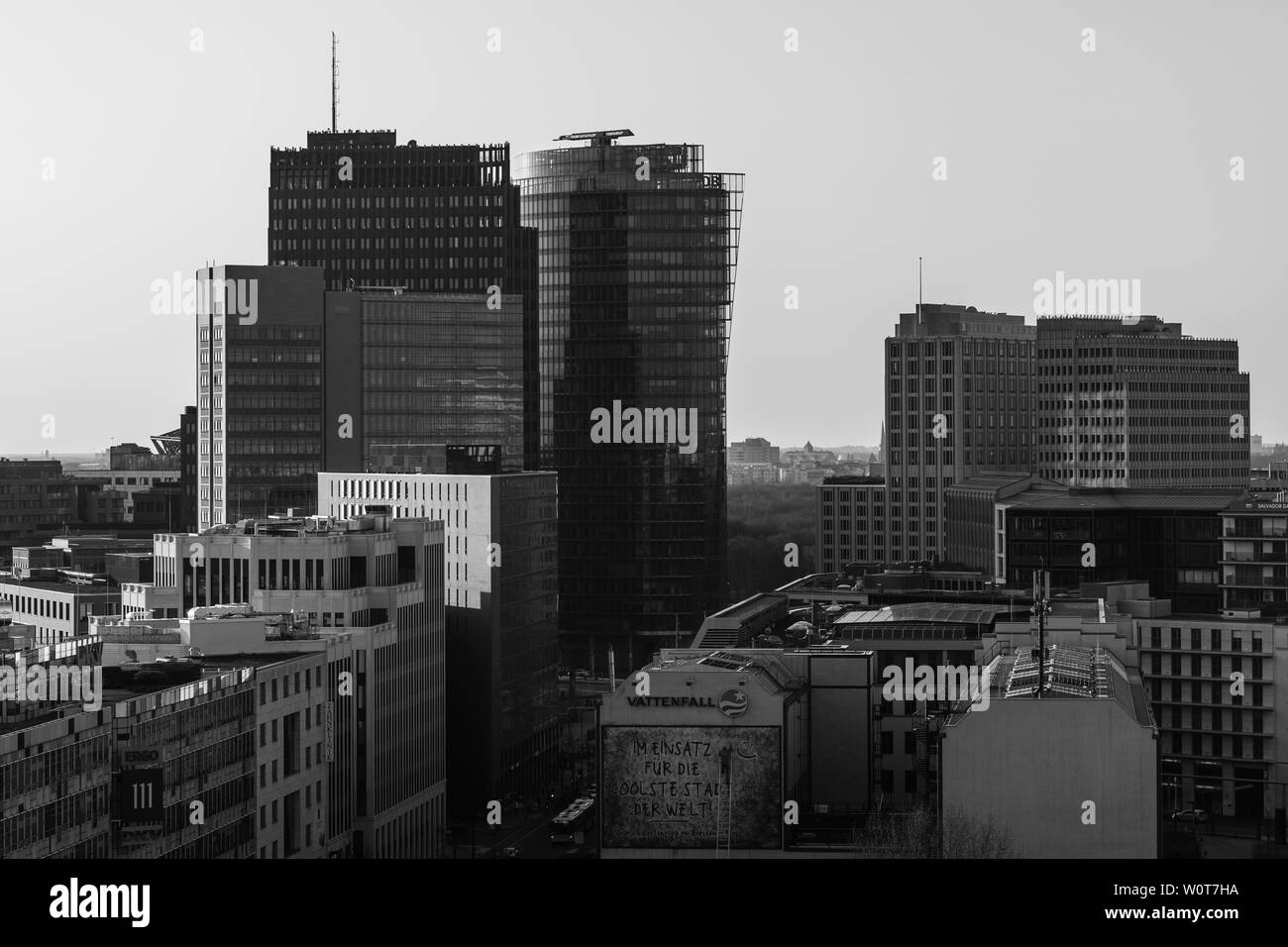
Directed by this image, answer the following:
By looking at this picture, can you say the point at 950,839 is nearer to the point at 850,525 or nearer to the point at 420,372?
the point at 420,372

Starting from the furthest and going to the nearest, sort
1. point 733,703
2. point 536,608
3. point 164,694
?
point 536,608
point 733,703
point 164,694

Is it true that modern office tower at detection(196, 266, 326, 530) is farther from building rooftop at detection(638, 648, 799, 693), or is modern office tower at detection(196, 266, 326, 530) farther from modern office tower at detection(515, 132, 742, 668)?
building rooftop at detection(638, 648, 799, 693)

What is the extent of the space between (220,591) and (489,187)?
79400mm

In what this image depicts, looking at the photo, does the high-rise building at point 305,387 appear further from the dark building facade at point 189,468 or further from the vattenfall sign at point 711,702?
the vattenfall sign at point 711,702

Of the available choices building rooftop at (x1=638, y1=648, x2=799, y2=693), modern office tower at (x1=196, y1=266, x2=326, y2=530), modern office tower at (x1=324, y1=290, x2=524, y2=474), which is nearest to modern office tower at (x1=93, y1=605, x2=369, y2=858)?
building rooftop at (x1=638, y1=648, x2=799, y2=693)

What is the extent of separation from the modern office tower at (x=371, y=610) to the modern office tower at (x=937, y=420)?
89.0 meters

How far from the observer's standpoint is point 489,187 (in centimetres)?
15875

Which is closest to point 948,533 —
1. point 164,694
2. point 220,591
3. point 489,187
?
point 489,187

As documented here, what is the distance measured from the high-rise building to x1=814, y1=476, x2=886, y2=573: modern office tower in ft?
187

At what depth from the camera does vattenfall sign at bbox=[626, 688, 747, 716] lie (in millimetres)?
61531

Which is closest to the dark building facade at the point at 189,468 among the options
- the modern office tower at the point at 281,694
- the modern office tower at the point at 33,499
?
the modern office tower at the point at 33,499

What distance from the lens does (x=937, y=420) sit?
6978 inches

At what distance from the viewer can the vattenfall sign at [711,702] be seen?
61531mm
